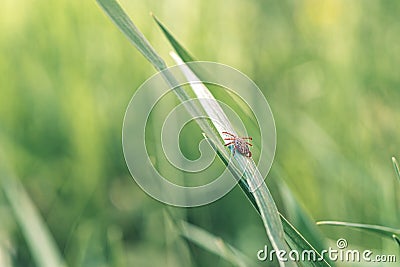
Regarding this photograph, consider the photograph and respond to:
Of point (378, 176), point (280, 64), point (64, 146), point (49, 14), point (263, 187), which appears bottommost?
point (263, 187)

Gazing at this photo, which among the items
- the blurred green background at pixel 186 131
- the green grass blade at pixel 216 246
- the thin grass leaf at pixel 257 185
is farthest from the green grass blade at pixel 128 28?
the blurred green background at pixel 186 131

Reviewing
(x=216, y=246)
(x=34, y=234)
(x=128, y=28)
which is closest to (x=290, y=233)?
(x=128, y=28)

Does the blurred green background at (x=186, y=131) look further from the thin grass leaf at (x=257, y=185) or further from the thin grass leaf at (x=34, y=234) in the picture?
the thin grass leaf at (x=257, y=185)

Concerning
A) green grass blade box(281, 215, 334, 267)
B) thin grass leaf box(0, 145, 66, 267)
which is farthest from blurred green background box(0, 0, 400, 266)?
green grass blade box(281, 215, 334, 267)

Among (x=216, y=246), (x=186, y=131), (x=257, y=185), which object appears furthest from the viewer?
(x=186, y=131)

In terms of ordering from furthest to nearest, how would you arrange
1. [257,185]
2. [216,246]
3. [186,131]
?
[186,131] → [216,246] → [257,185]

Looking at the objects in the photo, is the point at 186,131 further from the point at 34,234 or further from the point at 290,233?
the point at 290,233

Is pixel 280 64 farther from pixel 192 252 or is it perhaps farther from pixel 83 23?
pixel 192 252

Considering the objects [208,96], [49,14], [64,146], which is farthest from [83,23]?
[208,96]
